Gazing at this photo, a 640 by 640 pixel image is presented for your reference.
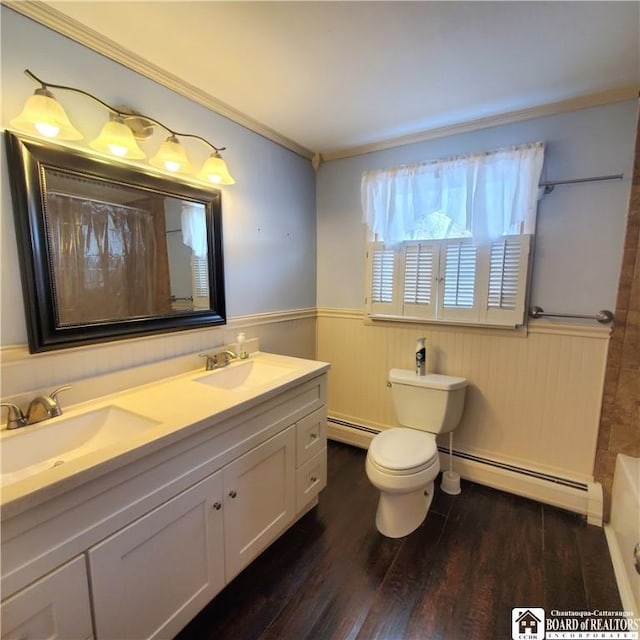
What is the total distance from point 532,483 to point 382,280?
4.98 feet

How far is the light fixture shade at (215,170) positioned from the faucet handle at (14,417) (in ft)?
3.97

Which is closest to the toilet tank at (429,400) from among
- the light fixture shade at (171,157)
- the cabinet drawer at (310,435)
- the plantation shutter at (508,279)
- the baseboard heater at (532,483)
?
the baseboard heater at (532,483)

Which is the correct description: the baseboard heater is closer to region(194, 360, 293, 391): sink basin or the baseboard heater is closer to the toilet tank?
the toilet tank

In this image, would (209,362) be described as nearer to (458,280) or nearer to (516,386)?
(458,280)

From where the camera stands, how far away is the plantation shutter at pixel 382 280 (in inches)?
91.7

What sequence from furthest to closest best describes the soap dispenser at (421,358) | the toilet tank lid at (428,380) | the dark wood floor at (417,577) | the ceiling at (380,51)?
the soap dispenser at (421,358) < the toilet tank lid at (428,380) < the dark wood floor at (417,577) < the ceiling at (380,51)

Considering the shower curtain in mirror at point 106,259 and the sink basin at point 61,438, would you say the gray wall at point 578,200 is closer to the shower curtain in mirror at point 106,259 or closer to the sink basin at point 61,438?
the shower curtain in mirror at point 106,259

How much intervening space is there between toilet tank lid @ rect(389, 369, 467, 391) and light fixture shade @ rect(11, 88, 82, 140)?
6.41 ft

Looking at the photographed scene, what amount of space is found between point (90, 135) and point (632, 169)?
2410 mm

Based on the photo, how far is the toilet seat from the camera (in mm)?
1655

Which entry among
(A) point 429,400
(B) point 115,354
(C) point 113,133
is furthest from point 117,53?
(A) point 429,400

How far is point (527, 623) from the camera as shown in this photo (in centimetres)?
131

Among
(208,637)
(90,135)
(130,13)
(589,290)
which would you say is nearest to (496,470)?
(589,290)

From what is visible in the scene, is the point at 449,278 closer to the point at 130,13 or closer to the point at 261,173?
the point at 261,173
